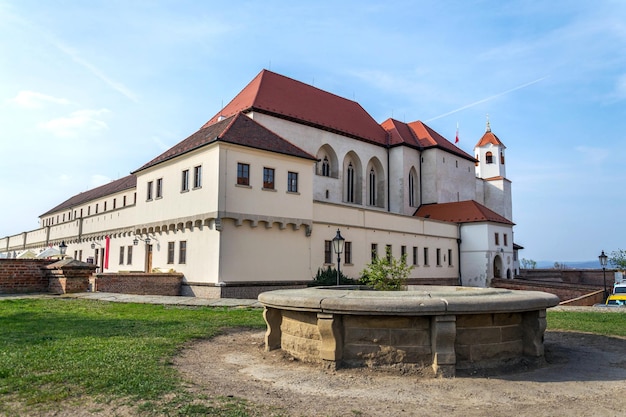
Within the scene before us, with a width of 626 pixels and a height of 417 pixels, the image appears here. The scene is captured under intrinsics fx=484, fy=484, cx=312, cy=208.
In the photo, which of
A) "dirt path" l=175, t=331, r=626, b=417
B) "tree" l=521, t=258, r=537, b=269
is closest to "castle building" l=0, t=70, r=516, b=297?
"dirt path" l=175, t=331, r=626, b=417

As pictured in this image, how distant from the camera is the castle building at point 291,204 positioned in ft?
80.2

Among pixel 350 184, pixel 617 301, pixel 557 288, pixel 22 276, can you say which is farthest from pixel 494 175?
pixel 22 276

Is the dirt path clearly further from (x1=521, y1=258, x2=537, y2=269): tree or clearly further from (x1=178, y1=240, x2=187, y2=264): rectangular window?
(x1=521, y1=258, x2=537, y2=269): tree

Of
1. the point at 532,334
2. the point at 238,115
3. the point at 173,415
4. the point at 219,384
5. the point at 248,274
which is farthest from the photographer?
the point at 238,115

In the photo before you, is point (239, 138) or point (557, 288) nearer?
point (239, 138)

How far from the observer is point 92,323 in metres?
11.9

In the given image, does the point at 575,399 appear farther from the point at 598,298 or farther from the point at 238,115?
the point at 598,298

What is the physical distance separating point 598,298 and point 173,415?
112ft

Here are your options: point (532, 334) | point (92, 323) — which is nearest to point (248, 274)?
point (92, 323)

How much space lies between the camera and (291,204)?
26.3 meters

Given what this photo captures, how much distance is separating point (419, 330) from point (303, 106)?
3212cm

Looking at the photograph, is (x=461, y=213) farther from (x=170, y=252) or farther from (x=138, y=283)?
(x=138, y=283)

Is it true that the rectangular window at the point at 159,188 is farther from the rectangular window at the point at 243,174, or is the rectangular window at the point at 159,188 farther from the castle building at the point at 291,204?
the rectangular window at the point at 243,174

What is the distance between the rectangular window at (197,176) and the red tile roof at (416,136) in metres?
23.3
